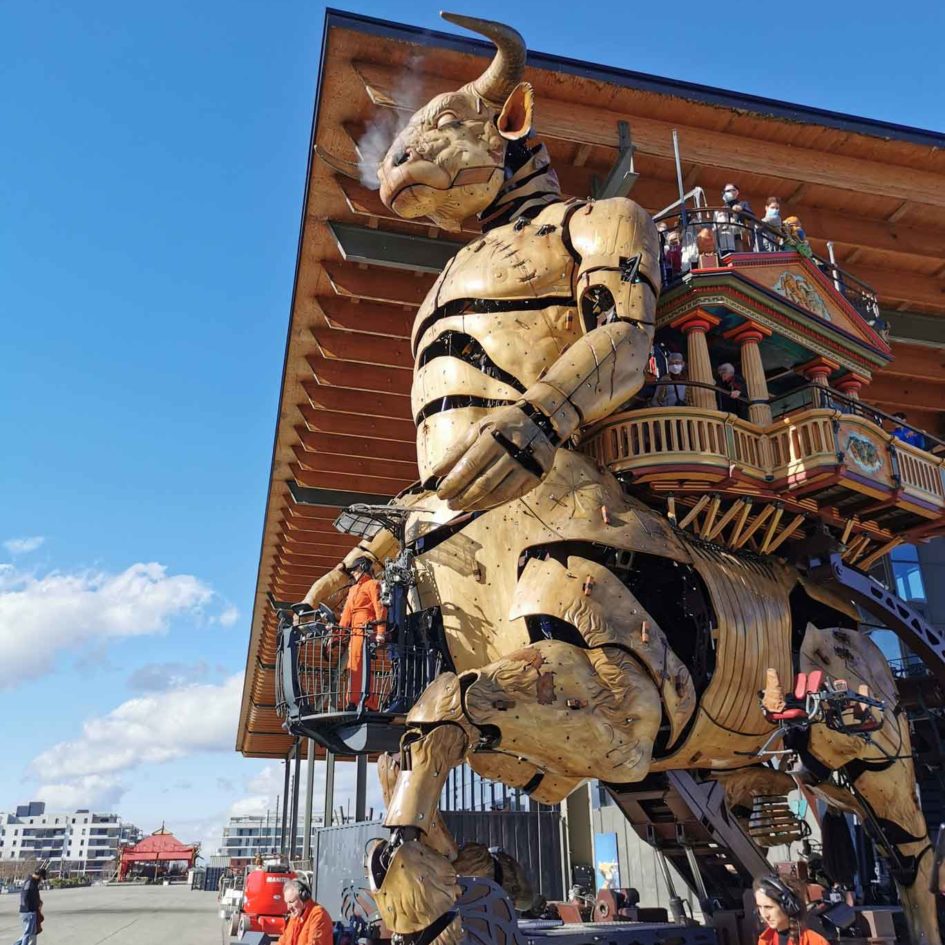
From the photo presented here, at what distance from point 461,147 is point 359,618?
9.41ft

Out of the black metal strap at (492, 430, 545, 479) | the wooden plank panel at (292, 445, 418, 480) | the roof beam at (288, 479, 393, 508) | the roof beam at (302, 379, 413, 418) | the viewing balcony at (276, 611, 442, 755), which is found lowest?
the viewing balcony at (276, 611, 442, 755)

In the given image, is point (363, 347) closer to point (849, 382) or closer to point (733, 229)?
point (733, 229)

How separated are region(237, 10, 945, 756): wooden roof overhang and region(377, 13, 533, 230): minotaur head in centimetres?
92

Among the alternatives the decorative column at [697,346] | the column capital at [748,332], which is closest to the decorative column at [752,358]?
the column capital at [748,332]

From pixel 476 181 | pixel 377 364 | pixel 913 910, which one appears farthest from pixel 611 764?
pixel 377 364

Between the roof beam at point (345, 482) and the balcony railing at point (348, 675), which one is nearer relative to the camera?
the balcony railing at point (348, 675)

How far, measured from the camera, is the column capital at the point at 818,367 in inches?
243

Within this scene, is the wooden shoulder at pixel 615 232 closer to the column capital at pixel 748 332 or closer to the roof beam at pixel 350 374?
the column capital at pixel 748 332

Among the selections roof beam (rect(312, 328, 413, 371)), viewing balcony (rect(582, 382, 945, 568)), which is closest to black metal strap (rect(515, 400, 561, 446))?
viewing balcony (rect(582, 382, 945, 568))

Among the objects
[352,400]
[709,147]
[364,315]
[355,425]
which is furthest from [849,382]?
[355,425]

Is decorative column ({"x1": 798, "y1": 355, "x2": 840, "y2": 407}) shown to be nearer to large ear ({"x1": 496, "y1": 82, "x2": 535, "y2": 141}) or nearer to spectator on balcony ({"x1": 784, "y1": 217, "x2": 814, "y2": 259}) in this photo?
spectator on balcony ({"x1": 784, "y1": 217, "x2": 814, "y2": 259})

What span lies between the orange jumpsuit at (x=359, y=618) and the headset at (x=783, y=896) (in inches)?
92.5

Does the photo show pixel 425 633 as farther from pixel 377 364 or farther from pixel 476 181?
pixel 377 364

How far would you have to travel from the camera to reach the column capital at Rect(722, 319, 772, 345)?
573 cm
